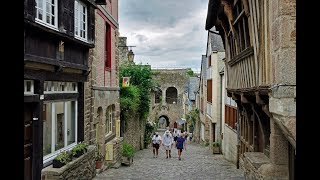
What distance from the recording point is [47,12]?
8328 millimetres

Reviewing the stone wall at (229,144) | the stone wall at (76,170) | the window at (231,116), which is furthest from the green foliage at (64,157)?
the window at (231,116)

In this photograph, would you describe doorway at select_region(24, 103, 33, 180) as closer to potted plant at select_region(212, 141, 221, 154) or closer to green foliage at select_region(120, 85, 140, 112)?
green foliage at select_region(120, 85, 140, 112)

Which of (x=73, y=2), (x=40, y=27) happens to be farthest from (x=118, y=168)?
(x=40, y=27)

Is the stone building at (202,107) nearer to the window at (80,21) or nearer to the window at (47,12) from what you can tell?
the window at (80,21)

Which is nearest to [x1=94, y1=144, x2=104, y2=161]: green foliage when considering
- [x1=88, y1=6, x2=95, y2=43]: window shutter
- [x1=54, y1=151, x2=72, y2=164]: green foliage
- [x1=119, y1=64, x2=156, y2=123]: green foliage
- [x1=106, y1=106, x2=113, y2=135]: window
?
[x1=106, y1=106, x2=113, y2=135]: window

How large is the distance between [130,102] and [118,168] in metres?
4.77

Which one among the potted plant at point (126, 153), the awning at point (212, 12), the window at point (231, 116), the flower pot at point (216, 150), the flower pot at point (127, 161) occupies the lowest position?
the flower pot at point (216, 150)

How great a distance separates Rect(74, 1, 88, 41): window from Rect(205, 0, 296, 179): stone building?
143 inches

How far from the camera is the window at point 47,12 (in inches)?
312

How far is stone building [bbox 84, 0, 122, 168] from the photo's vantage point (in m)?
12.5

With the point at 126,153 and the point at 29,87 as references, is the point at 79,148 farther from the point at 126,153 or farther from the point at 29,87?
the point at 126,153

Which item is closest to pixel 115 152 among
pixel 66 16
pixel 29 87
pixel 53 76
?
pixel 53 76
